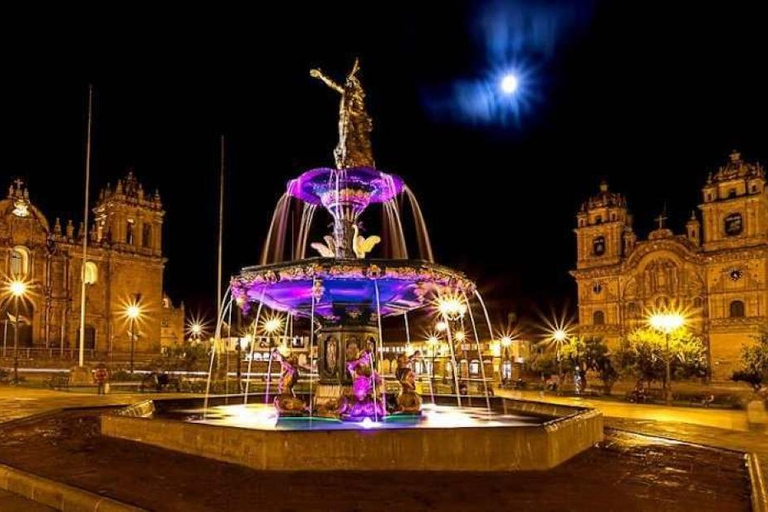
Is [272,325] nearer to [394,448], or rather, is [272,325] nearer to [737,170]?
[394,448]

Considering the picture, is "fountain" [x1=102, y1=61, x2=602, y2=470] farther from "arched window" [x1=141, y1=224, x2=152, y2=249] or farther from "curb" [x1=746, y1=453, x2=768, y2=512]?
"arched window" [x1=141, y1=224, x2=152, y2=249]

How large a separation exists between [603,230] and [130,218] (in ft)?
139

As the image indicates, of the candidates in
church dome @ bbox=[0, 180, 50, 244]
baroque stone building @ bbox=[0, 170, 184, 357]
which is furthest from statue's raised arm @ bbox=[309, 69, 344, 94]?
church dome @ bbox=[0, 180, 50, 244]

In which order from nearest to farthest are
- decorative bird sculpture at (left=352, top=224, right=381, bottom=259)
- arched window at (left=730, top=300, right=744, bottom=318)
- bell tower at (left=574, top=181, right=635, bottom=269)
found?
1. decorative bird sculpture at (left=352, top=224, right=381, bottom=259)
2. arched window at (left=730, top=300, right=744, bottom=318)
3. bell tower at (left=574, top=181, right=635, bottom=269)

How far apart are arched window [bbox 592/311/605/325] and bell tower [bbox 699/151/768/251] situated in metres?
11.0

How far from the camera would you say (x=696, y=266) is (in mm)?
57281

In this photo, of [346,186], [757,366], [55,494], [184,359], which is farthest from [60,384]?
[757,366]

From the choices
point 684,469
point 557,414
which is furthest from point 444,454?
point 557,414

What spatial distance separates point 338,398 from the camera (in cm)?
1130

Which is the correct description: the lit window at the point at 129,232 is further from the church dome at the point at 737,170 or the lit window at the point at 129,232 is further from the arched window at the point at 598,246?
the church dome at the point at 737,170

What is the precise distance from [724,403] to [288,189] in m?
20.3

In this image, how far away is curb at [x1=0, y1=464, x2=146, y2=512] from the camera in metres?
5.82

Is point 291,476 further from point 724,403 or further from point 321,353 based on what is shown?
point 724,403

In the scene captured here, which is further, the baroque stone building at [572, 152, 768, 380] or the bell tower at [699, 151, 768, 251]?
the bell tower at [699, 151, 768, 251]
